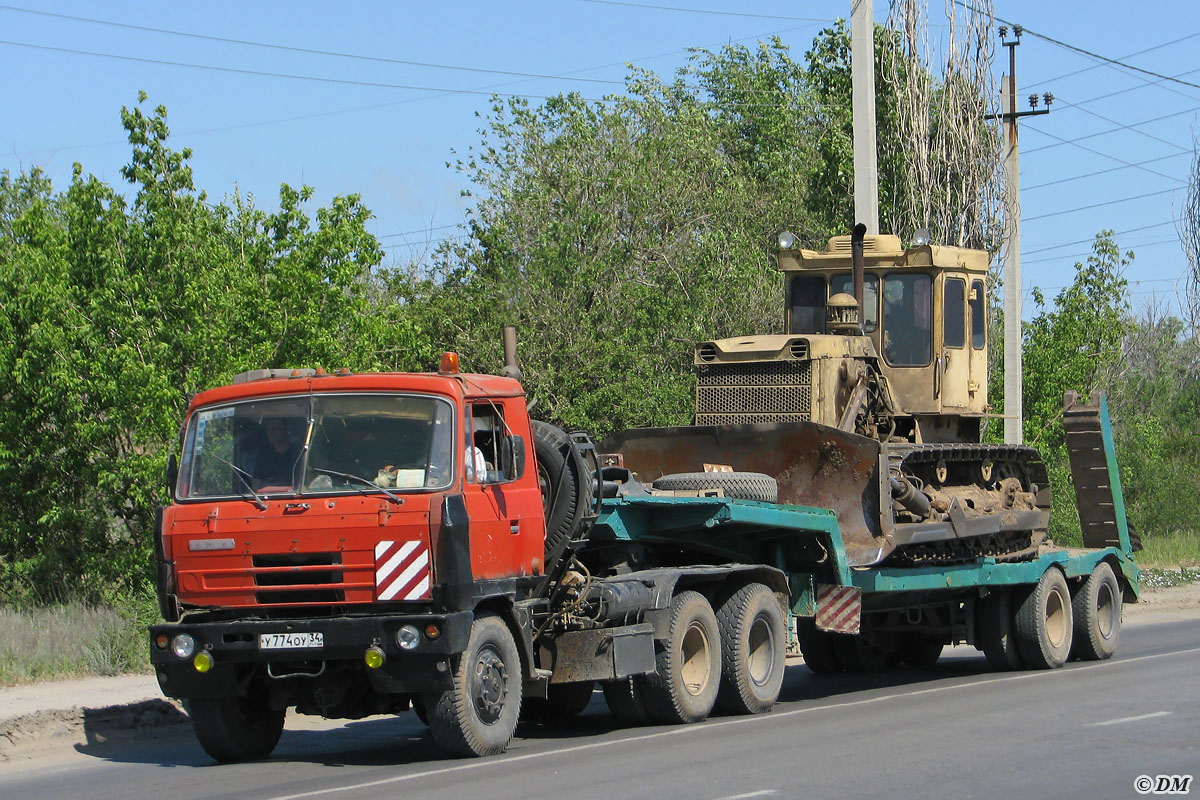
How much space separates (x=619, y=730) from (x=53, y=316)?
35.1 feet

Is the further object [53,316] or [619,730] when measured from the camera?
[53,316]

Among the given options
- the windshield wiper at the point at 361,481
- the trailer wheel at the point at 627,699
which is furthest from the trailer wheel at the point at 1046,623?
the windshield wiper at the point at 361,481

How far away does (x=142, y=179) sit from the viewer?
20344mm

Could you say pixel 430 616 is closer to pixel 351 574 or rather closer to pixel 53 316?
pixel 351 574

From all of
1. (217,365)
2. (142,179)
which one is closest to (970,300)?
(217,365)

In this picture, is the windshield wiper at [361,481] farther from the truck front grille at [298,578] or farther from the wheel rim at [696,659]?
the wheel rim at [696,659]

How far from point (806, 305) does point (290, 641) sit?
8.21m

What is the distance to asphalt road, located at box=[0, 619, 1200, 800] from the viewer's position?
8.73 metres

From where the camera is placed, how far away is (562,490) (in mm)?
11312

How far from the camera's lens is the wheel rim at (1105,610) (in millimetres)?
17234

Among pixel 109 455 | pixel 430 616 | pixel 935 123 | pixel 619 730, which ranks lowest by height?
pixel 619 730

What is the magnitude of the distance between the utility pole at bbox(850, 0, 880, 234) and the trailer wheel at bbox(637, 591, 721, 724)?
32.4 feet

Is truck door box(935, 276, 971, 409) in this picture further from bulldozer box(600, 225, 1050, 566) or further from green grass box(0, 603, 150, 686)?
green grass box(0, 603, 150, 686)

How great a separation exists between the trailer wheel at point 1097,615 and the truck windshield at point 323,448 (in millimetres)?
9626
